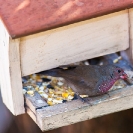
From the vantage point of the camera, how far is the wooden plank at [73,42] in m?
2.89

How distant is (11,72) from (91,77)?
18.1 inches

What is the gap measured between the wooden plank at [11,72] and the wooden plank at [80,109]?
0.66 feet

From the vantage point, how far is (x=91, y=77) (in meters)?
2.98

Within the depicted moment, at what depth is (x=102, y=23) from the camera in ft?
9.80

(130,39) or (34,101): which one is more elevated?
(130,39)

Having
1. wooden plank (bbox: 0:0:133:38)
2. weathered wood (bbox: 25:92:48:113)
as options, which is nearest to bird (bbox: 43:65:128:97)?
weathered wood (bbox: 25:92:48:113)

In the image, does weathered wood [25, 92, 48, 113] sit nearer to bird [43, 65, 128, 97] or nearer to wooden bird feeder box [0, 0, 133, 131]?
wooden bird feeder box [0, 0, 133, 131]

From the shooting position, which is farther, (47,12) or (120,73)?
(120,73)

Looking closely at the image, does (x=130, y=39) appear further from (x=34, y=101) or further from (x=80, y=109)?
(x=34, y=101)

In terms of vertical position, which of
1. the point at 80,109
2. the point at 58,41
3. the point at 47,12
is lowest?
the point at 80,109

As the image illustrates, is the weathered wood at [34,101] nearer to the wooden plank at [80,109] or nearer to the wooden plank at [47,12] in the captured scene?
the wooden plank at [80,109]

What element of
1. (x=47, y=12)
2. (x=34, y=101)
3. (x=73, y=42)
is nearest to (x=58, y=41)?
(x=73, y=42)

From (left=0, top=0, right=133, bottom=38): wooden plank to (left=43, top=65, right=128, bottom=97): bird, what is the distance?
1.24ft

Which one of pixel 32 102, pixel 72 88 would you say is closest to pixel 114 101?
pixel 72 88
